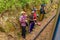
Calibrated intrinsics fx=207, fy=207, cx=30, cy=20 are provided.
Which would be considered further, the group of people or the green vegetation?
the green vegetation

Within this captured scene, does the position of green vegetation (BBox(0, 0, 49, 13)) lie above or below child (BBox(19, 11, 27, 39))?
above

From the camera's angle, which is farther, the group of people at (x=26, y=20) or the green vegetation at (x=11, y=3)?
the green vegetation at (x=11, y=3)

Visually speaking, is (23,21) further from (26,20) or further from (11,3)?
(11,3)

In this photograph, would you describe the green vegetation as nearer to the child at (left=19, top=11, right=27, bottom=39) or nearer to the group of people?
the group of people

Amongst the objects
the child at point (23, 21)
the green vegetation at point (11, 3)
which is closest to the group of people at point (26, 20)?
the child at point (23, 21)

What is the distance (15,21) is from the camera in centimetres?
845

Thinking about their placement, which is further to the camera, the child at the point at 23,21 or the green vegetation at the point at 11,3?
the green vegetation at the point at 11,3

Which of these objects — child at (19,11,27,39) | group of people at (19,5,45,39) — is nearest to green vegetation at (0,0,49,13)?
group of people at (19,5,45,39)

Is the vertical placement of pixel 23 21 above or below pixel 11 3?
below

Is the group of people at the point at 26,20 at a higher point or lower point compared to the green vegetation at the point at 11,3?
lower

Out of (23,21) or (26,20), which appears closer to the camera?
(23,21)

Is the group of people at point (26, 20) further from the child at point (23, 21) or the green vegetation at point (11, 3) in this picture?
the green vegetation at point (11, 3)

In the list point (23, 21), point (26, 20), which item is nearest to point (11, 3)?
point (26, 20)

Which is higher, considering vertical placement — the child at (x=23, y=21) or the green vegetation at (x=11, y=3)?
the green vegetation at (x=11, y=3)
